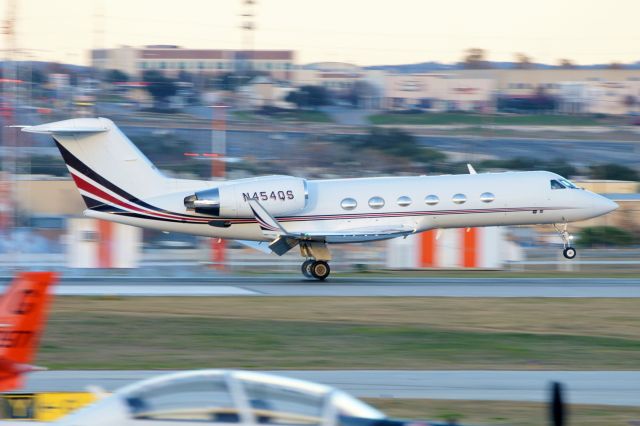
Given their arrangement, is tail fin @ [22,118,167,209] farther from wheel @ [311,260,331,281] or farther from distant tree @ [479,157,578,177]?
distant tree @ [479,157,578,177]

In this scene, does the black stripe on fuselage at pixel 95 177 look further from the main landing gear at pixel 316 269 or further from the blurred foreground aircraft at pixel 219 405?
the blurred foreground aircraft at pixel 219 405

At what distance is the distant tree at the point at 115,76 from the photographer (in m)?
A: 127

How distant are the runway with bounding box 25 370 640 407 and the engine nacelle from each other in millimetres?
14346

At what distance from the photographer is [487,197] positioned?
30.8 m

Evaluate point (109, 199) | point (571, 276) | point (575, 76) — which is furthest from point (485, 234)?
point (575, 76)

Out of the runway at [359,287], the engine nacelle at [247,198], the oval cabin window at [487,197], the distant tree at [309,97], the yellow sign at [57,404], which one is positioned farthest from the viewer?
the distant tree at [309,97]

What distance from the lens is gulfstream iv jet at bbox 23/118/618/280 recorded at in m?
30.1

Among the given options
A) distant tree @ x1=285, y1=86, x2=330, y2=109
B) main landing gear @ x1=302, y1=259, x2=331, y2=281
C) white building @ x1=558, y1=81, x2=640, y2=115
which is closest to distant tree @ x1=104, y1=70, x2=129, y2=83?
distant tree @ x1=285, y1=86, x2=330, y2=109

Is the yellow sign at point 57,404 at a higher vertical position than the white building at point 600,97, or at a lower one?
lower

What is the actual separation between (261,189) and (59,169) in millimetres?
46929

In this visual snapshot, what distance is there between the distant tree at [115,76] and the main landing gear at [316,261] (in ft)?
326

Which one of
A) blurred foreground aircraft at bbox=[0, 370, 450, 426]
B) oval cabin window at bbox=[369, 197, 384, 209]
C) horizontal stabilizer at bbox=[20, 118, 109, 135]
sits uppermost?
horizontal stabilizer at bbox=[20, 118, 109, 135]

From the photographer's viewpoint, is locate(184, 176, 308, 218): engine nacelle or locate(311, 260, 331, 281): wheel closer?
locate(184, 176, 308, 218): engine nacelle

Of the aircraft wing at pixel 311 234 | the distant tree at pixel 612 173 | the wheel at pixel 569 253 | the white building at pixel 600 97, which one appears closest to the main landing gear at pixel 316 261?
the aircraft wing at pixel 311 234
